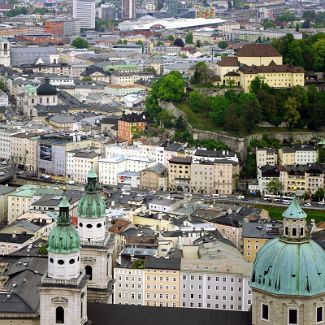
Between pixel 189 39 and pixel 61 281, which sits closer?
pixel 61 281

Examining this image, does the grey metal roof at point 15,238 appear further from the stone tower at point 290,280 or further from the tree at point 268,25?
the tree at point 268,25

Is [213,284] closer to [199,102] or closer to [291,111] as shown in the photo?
[291,111]

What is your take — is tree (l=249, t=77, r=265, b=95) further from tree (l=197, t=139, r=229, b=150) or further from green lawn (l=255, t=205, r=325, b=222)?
green lawn (l=255, t=205, r=325, b=222)

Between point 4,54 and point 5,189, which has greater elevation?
point 4,54

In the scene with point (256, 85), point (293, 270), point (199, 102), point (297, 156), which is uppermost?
point (256, 85)

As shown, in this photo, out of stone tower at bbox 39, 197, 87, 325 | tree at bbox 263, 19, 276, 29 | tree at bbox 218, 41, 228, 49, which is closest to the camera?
stone tower at bbox 39, 197, 87, 325

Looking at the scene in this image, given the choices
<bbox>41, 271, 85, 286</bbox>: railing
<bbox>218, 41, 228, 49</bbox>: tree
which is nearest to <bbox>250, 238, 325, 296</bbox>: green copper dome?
<bbox>41, 271, 85, 286</bbox>: railing

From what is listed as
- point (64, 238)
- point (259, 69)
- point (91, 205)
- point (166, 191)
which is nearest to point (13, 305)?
point (91, 205)
